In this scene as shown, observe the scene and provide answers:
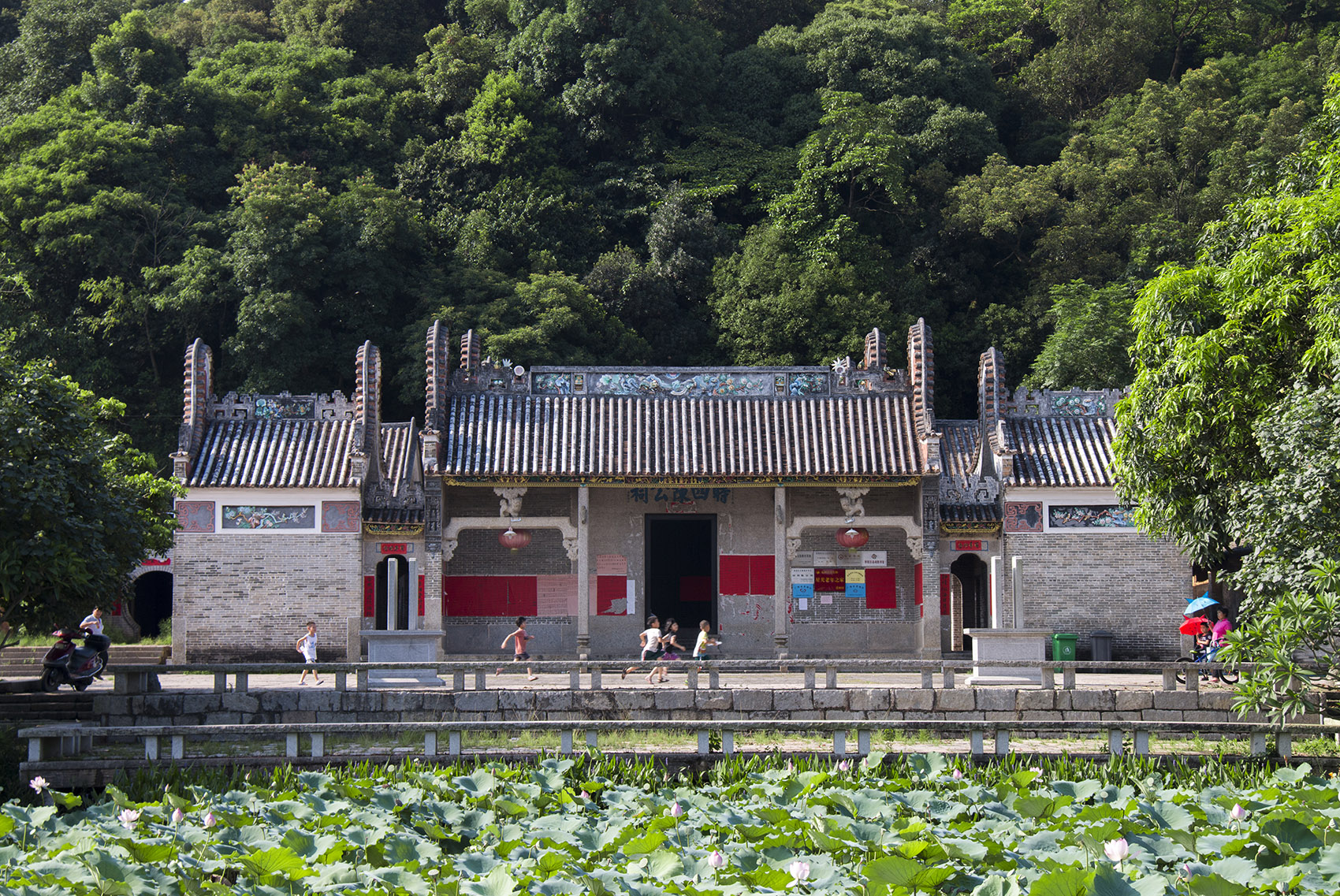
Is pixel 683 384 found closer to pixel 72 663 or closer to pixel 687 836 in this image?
pixel 72 663

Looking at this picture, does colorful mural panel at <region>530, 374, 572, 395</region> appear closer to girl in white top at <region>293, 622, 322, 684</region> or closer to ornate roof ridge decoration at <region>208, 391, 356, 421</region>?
ornate roof ridge decoration at <region>208, 391, 356, 421</region>

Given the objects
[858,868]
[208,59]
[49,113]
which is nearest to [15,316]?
[49,113]

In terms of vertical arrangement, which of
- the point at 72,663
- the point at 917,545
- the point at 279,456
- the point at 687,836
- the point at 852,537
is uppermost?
the point at 279,456

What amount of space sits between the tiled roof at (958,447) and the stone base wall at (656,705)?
8.15 m

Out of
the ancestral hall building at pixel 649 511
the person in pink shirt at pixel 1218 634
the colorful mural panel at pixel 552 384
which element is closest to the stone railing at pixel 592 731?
the person in pink shirt at pixel 1218 634

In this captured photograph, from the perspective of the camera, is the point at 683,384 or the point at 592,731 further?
the point at 683,384

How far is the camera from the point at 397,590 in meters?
24.1

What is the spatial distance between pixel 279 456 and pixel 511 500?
4184mm

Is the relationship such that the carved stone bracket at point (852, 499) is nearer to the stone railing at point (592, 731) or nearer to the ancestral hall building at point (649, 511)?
the ancestral hall building at point (649, 511)

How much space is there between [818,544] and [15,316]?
21961 millimetres

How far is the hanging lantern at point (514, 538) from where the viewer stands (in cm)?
2306

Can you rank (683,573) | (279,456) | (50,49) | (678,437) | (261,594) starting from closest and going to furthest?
(261,594)
(279,456)
(678,437)
(683,573)
(50,49)

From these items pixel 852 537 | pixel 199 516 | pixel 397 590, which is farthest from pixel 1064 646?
pixel 199 516

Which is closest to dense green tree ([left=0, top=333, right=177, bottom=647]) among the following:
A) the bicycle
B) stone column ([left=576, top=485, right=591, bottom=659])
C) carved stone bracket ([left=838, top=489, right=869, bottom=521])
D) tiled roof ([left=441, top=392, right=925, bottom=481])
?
tiled roof ([left=441, top=392, right=925, bottom=481])
